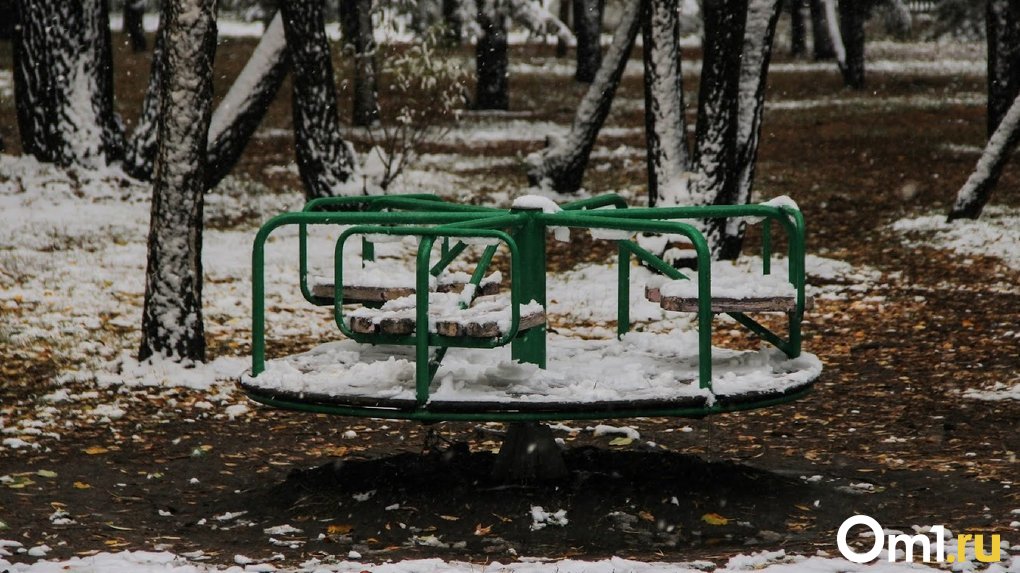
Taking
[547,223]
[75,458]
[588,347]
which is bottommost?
[75,458]

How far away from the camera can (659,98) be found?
44.6 feet

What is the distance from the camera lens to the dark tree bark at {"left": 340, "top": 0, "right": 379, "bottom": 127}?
808 inches

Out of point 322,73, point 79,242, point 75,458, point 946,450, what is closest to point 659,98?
point 322,73

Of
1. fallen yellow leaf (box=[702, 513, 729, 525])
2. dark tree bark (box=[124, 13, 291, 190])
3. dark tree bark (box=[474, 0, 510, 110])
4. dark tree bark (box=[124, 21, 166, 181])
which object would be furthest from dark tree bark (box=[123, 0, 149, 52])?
fallen yellow leaf (box=[702, 513, 729, 525])

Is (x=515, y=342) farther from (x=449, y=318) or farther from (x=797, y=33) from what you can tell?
(x=797, y=33)

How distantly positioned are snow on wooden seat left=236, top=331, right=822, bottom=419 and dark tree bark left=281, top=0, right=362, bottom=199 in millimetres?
8588

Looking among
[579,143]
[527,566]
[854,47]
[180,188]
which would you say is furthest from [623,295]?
[854,47]

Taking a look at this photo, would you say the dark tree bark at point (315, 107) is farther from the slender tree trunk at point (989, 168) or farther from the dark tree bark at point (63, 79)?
the slender tree trunk at point (989, 168)

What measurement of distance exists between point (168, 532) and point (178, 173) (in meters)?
3.48

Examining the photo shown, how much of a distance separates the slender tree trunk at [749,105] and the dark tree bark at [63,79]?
713 centimetres

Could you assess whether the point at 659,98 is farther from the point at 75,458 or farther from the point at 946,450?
the point at 75,458

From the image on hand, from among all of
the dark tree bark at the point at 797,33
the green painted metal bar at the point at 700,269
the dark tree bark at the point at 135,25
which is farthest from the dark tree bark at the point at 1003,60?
the dark tree bark at the point at 135,25

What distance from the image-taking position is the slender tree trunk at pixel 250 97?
639 inches

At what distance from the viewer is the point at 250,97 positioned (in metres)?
16.3
